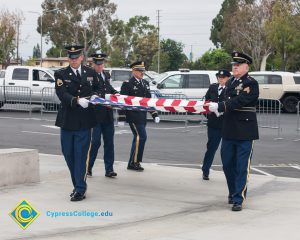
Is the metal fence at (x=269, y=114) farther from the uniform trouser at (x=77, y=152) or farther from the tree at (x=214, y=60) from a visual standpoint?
the tree at (x=214, y=60)

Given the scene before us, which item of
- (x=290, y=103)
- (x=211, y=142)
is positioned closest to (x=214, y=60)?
(x=290, y=103)

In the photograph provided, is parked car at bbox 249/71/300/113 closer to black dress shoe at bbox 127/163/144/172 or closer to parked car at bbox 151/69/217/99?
parked car at bbox 151/69/217/99

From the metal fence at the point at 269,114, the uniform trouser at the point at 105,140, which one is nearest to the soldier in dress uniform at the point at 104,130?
the uniform trouser at the point at 105,140

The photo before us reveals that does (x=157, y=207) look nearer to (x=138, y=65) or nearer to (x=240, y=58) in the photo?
(x=240, y=58)

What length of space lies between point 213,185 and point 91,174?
1.98 meters

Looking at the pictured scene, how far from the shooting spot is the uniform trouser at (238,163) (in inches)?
346

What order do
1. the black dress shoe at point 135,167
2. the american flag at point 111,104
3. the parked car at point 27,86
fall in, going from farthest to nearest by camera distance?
the parked car at point 27,86
the black dress shoe at point 135,167
the american flag at point 111,104

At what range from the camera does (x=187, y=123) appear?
2186 cm

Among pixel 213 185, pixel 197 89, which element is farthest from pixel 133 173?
pixel 197 89

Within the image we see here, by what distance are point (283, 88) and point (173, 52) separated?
56334 millimetres

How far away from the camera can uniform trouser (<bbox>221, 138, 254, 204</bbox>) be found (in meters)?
8.78

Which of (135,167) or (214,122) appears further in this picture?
(135,167)

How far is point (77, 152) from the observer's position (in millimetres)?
9141

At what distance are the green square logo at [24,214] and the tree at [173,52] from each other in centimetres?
7351
